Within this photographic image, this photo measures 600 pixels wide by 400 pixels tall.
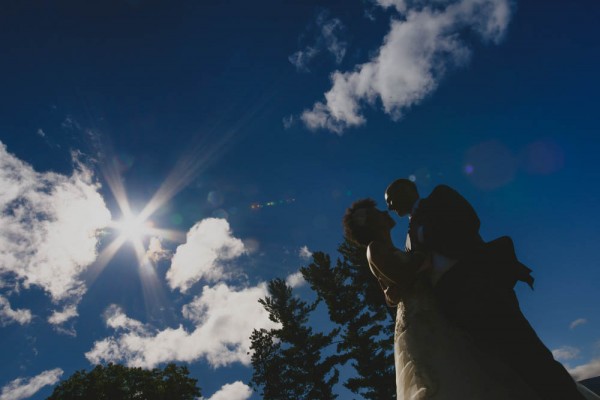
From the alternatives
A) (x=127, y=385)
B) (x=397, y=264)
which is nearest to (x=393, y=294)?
(x=397, y=264)

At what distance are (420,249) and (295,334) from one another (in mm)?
22178

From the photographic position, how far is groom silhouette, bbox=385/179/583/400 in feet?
3.87

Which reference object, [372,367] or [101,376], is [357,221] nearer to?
[372,367]

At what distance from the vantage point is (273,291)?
2470 cm

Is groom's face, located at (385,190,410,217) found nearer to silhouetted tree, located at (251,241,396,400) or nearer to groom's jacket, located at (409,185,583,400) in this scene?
groom's jacket, located at (409,185,583,400)

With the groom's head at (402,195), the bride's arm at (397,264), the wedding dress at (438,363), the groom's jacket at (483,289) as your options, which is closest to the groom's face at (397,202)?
the groom's head at (402,195)

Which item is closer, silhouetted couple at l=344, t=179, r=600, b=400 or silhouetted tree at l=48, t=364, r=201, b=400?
silhouetted couple at l=344, t=179, r=600, b=400

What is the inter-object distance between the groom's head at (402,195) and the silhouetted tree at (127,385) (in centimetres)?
2972

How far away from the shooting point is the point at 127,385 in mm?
24641

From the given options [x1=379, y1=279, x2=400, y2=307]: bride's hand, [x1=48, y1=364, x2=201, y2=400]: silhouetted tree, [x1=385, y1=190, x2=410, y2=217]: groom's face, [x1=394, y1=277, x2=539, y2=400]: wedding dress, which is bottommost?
[x1=394, y1=277, x2=539, y2=400]: wedding dress

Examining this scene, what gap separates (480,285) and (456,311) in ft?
0.52

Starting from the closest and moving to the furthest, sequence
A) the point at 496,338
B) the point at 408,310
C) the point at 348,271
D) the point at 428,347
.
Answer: the point at 496,338 < the point at 428,347 < the point at 408,310 < the point at 348,271

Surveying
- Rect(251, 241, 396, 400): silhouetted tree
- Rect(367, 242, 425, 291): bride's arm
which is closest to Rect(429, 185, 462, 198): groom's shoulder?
Rect(367, 242, 425, 291): bride's arm

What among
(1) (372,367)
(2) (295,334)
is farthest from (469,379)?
(2) (295,334)
